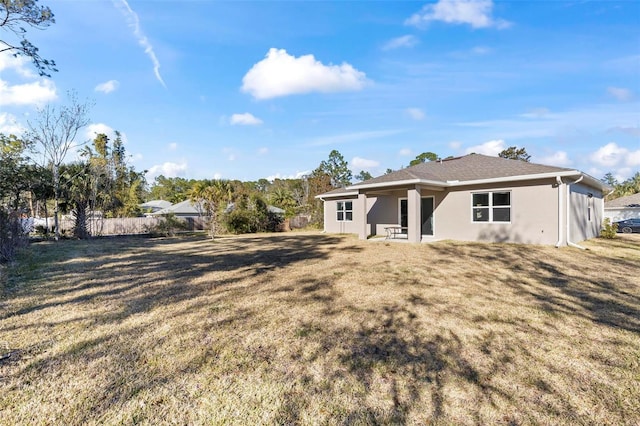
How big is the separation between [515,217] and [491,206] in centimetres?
96

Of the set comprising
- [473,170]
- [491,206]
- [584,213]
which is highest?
[473,170]

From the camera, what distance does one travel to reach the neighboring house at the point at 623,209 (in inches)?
1018

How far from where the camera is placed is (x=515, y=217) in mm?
12117

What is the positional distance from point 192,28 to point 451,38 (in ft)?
33.6

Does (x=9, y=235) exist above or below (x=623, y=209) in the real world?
below

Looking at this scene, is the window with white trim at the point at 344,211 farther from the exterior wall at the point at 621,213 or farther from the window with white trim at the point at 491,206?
the exterior wall at the point at 621,213

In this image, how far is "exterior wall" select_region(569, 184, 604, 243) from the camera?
1198 centimetres

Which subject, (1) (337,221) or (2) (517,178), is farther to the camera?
(1) (337,221)

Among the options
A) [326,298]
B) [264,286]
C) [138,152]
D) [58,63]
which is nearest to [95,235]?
[138,152]

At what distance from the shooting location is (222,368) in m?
3.15

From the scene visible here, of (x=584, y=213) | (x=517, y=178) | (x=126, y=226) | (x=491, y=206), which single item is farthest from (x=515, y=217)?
(x=126, y=226)

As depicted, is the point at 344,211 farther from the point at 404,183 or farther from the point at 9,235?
the point at 9,235

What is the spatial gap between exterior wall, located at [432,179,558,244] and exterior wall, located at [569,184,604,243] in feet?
3.44

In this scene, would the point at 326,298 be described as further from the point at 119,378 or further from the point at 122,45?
the point at 122,45
